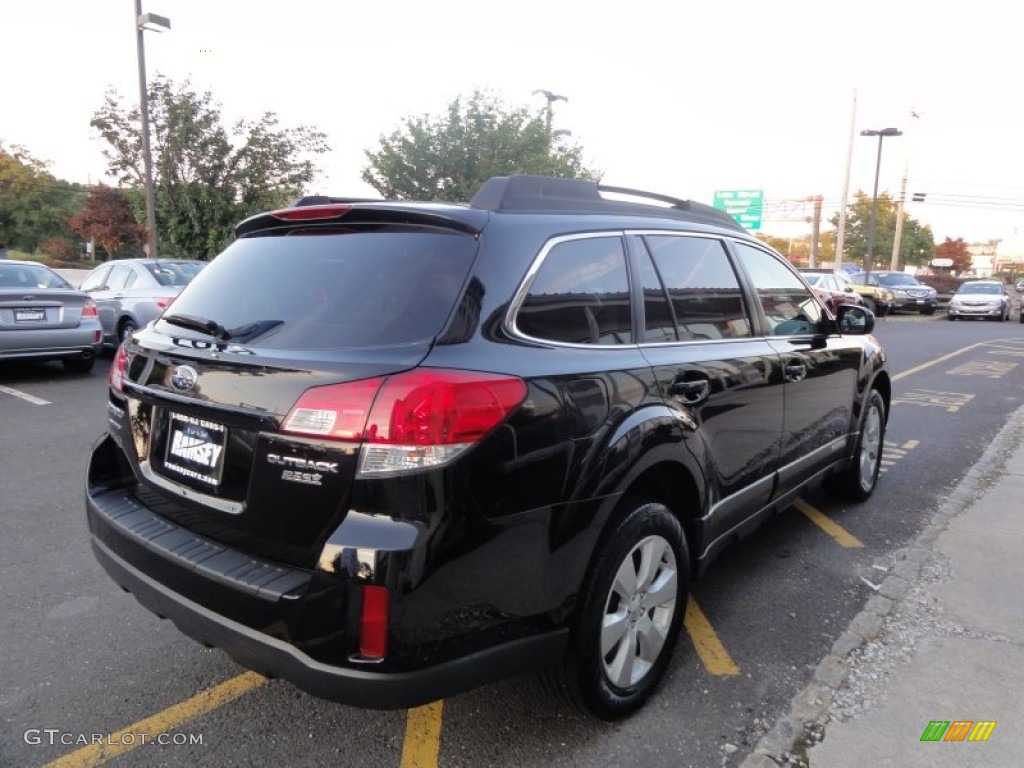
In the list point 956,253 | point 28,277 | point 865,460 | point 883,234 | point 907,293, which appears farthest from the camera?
point 956,253

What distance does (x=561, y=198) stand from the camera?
276 centimetres

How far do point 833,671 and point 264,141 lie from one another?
19.9 m

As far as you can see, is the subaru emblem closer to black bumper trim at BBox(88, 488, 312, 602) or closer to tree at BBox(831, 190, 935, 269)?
black bumper trim at BBox(88, 488, 312, 602)

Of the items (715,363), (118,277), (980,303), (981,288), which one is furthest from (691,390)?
(981,288)

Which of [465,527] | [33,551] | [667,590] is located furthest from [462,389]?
[33,551]

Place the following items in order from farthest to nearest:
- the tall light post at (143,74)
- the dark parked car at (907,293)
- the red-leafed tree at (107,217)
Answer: the red-leafed tree at (107,217) → the dark parked car at (907,293) → the tall light post at (143,74)

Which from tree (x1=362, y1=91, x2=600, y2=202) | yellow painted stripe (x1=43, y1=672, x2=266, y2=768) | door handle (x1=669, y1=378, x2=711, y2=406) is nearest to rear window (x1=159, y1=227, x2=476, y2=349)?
door handle (x1=669, y1=378, x2=711, y2=406)

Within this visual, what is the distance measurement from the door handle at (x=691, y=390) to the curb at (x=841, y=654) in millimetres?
1148

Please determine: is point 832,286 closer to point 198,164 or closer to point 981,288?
point 981,288

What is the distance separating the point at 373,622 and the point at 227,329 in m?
1.13

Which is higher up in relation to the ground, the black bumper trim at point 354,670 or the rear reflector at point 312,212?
the rear reflector at point 312,212

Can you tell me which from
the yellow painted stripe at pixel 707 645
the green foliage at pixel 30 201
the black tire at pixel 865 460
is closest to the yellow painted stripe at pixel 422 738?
the yellow painted stripe at pixel 707 645

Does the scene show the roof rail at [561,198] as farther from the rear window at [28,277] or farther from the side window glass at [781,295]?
the rear window at [28,277]

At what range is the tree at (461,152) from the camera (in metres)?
20.9
